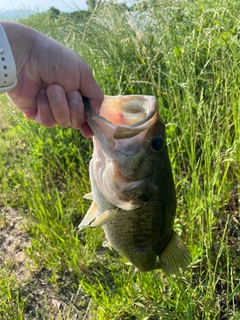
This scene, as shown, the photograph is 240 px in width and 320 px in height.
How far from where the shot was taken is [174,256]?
1774 mm

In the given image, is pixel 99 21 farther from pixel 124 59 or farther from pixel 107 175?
pixel 107 175

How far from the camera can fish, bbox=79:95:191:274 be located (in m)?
1.50

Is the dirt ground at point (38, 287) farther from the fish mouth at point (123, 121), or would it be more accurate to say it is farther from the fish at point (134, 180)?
the fish mouth at point (123, 121)

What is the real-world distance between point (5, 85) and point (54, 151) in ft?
7.07

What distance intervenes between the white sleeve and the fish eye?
62 cm

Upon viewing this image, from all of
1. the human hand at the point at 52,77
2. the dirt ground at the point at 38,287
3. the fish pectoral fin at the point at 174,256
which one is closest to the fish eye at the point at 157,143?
the human hand at the point at 52,77

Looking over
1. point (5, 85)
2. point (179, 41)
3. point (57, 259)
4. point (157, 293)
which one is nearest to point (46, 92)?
point (5, 85)

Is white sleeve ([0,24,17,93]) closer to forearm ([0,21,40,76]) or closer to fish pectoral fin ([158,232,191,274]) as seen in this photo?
forearm ([0,21,40,76])

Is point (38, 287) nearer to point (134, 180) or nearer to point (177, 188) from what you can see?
point (177, 188)

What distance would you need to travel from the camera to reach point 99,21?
375cm

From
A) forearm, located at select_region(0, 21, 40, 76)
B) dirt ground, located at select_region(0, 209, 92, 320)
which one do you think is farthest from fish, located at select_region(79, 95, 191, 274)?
dirt ground, located at select_region(0, 209, 92, 320)

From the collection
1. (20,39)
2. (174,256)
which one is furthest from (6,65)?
(174,256)

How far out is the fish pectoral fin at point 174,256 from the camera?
5.79 feet

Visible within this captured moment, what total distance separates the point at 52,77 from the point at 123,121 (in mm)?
348
